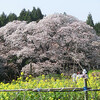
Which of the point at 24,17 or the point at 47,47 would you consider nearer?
the point at 47,47

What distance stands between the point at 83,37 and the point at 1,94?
12342 mm

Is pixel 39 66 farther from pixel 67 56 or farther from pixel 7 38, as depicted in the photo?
pixel 7 38

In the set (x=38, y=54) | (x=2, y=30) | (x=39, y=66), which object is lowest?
(x=39, y=66)

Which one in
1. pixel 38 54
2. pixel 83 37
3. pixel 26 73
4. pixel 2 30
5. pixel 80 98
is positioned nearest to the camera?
pixel 80 98

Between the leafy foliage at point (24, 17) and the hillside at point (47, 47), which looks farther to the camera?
the leafy foliage at point (24, 17)

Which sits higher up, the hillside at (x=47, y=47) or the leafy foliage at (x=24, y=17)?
the leafy foliage at (x=24, y=17)

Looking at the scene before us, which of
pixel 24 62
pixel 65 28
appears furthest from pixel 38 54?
pixel 65 28

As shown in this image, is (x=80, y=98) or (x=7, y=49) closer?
(x=80, y=98)

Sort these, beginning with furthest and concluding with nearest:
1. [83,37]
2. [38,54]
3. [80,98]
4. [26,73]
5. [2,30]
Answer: [2,30] → [83,37] → [38,54] → [26,73] → [80,98]

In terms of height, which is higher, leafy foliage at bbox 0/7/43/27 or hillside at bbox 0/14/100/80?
leafy foliage at bbox 0/7/43/27

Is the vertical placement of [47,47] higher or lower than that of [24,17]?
lower

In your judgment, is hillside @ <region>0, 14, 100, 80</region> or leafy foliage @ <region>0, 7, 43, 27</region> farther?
leafy foliage @ <region>0, 7, 43, 27</region>

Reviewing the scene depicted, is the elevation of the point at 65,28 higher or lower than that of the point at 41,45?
higher

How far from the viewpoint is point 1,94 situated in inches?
187
